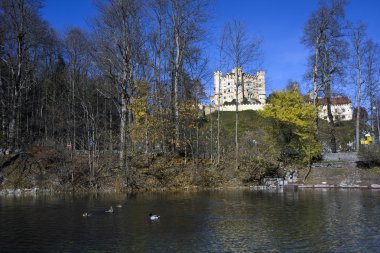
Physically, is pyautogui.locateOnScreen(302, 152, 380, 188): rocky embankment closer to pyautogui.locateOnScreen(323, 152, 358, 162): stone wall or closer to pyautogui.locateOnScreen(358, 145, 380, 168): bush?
pyautogui.locateOnScreen(323, 152, 358, 162): stone wall

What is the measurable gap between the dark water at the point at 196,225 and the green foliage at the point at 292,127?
39.6ft

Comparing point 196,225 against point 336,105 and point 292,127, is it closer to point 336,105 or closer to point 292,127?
point 292,127

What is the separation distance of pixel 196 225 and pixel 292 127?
22.5 m

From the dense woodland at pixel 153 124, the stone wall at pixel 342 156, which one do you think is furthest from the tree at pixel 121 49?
the stone wall at pixel 342 156

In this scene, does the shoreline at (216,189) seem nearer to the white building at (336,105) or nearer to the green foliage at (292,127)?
the green foliage at (292,127)

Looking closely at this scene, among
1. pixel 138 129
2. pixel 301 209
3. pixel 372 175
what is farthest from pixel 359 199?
pixel 138 129

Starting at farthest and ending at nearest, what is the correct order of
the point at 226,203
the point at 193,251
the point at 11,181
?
1. the point at 11,181
2. the point at 226,203
3. the point at 193,251

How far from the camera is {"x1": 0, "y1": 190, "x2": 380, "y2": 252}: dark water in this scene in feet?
39.3

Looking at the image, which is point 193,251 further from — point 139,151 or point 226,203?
point 139,151

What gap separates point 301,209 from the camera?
19.2 metres

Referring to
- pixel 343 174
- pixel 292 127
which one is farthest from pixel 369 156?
pixel 292 127

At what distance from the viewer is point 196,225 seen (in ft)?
50.4

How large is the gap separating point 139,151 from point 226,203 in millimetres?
14722

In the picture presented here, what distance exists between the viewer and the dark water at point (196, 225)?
11969 mm
